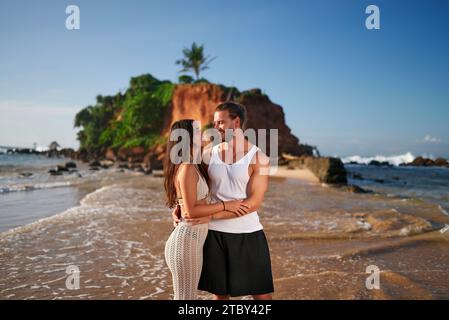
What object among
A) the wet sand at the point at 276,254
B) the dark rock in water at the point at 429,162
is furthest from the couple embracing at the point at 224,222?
the dark rock in water at the point at 429,162

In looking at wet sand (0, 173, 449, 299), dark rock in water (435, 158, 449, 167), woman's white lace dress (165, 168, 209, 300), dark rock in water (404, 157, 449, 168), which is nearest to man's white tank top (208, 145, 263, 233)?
woman's white lace dress (165, 168, 209, 300)

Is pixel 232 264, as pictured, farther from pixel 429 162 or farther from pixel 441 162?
pixel 429 162

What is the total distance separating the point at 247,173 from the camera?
310 centimetres

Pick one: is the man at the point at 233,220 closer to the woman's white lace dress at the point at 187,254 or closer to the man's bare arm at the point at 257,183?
the man's bare arm at the point at 257,183

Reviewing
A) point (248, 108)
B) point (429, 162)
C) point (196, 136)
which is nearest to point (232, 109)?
point (196, 136)

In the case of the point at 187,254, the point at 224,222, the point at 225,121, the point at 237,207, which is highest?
the point at 225,121

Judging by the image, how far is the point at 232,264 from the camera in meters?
3.12

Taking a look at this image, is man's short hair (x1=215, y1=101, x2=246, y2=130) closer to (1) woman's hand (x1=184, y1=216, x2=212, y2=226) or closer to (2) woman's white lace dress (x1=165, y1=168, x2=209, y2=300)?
(2) woman's white lace dress (x1=165, y1=168, x2=209, y2=300)

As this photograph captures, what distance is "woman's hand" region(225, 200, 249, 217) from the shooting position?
3020 millimetres

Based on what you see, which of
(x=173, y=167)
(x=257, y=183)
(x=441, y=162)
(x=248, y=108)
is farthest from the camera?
(x=441, y=162)

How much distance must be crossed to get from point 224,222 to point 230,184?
32cm

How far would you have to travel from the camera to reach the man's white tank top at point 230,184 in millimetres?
→ 3090

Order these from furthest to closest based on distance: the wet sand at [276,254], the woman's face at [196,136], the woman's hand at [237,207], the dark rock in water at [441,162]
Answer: the dark rock in water at [441,162]
the wet sand at [276,254]
the woman's hand at [237,207]
the woman's face at [196,136]

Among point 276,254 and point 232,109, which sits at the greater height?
point 232,109
